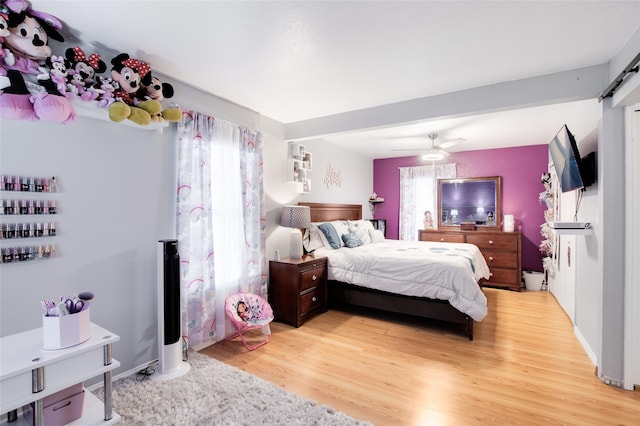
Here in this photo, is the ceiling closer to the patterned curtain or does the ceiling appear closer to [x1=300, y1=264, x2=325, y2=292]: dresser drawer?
the patterned curtain

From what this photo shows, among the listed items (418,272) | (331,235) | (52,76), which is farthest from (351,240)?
(52,76)

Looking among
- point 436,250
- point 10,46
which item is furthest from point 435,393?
point 10,46

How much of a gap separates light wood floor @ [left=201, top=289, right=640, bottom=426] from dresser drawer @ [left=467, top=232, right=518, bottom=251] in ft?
5.11

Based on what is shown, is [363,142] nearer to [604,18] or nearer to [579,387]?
[604,18]

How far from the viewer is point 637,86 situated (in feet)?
6.07

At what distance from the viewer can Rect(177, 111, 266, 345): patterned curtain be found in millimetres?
2693

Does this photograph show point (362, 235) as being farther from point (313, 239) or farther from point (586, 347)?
point (586, 347)

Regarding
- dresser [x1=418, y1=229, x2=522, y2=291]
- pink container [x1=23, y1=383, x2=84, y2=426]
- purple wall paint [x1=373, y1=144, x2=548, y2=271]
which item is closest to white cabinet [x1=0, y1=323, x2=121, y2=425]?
pink container [x1=23, y1=383, x2=84, y2=426]

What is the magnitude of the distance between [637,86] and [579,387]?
2.12m

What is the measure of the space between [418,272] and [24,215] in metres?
3.33

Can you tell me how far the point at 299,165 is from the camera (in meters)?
4.10

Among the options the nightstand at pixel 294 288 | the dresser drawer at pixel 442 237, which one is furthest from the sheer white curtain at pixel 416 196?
the nightstand at pixel 294 288

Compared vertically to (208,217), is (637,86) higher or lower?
higher

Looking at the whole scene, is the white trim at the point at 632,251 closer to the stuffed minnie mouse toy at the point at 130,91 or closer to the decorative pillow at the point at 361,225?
the decorative pillow at the point at 361,225
